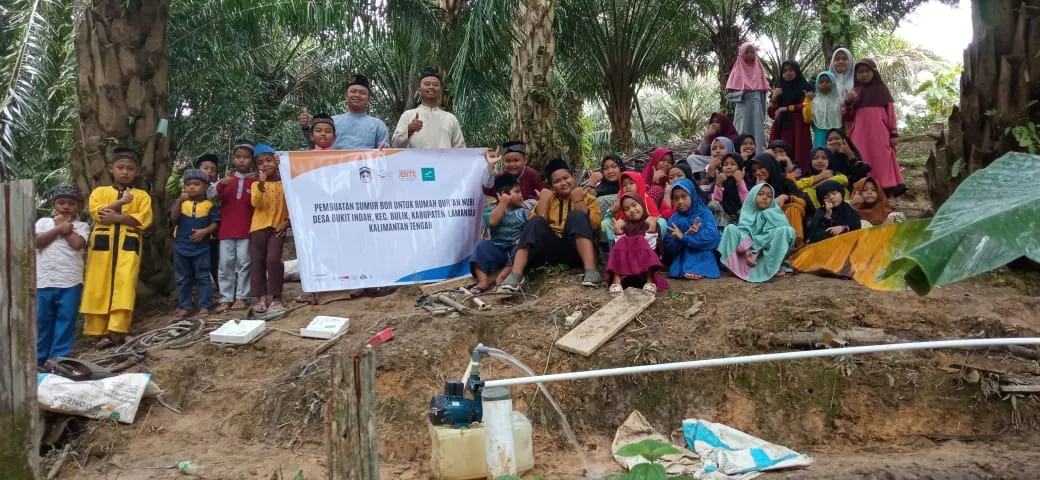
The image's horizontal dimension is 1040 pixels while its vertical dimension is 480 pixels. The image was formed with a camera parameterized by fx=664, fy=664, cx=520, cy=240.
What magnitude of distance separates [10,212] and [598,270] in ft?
11.9

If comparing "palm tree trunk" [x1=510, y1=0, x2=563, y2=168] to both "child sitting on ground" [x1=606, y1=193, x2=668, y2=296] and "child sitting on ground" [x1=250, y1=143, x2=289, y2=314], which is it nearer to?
"child sitting on ground" [x1=606, y1=193, x2=668, y2=296]

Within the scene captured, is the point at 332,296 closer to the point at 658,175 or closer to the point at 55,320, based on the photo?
the point at 55,320

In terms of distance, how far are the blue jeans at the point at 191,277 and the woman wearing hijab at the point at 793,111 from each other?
216 inches

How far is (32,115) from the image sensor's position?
7.11 m

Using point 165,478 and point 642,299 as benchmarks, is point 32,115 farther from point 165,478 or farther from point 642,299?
point 642,299

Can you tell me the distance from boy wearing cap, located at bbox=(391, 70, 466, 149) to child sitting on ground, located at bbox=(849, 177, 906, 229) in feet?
10.8

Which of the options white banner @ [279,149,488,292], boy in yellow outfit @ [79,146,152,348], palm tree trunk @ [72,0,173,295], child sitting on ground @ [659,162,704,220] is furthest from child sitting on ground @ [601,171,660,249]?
palm tree trunk @ [72,0,173,295]

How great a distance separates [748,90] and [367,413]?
6166 mm

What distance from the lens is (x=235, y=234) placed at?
5.05 metres

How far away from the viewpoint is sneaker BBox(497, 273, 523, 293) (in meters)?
4.77

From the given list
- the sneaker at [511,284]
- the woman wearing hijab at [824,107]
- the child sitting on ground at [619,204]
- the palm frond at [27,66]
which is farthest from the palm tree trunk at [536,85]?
the palm frond at [27,66]

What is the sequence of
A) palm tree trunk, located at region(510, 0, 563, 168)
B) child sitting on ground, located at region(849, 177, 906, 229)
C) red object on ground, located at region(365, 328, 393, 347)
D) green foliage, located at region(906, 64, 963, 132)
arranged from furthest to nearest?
Answer: green foliage, located at region(906, 64, 963, 132), palm tree trunk, located at region(510, 0, 563, 168), child sitting on ground, located at region(849, 177, 906, 229), red object on ground, located at region(365, 328, 393, 347)

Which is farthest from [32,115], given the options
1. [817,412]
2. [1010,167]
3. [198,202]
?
[1010,167]

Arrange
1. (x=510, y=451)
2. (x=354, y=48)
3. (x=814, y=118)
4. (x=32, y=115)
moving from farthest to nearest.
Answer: (x=354, y=48) < (x=32, y=115) < (x=814, y=118) < (x=510, y=451)
